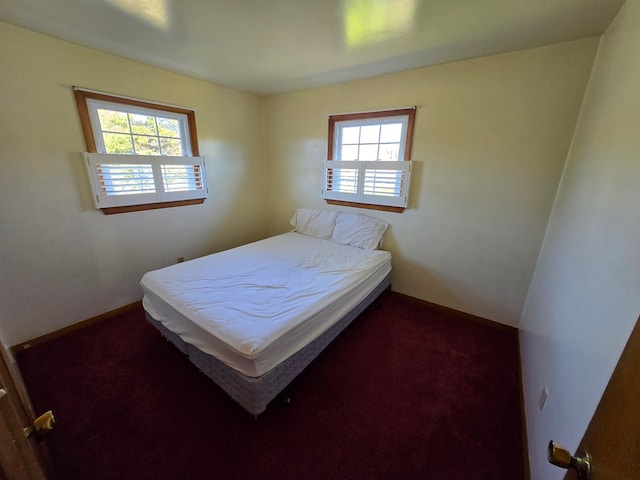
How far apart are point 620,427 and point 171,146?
11.3 ft

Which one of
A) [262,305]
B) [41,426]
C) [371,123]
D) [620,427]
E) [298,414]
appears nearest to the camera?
[620,427]

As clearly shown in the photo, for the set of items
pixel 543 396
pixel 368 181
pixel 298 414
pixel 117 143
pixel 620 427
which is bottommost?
pixel 298 414

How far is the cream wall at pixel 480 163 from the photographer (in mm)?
1916

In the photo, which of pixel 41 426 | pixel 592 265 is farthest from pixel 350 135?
pixel 41 426

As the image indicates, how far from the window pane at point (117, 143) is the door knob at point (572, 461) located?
3.26m

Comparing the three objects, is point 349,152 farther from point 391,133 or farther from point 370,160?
point 391,133

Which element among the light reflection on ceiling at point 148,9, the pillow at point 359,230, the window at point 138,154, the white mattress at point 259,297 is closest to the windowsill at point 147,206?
the window at point 138,154

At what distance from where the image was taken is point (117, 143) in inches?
90.1

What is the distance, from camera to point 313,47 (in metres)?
1.97

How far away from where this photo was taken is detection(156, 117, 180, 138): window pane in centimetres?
257

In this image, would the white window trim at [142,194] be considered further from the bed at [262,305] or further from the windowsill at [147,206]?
the bed at [262,305]

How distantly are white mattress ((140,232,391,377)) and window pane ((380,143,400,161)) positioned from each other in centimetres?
105

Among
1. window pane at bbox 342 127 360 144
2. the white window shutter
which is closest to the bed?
the white window shutter

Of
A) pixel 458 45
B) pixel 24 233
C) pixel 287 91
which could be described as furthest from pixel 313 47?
pixel 24 233
